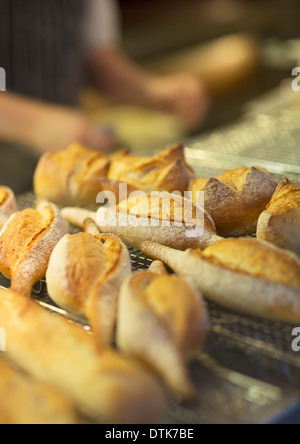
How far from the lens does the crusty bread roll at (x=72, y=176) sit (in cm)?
137

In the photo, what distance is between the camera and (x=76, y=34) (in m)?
3.09

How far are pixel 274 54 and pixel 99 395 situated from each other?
3.45 meters

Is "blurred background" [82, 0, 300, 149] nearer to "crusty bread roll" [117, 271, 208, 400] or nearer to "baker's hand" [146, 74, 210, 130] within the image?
"baker's hand" [146, 74, 210, 130]

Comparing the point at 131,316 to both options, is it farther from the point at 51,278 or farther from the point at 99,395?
the point at 51,278

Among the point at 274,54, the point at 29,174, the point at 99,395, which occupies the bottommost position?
the point at 29,174

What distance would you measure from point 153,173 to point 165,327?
0.61m

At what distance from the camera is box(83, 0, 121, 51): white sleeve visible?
123 inches

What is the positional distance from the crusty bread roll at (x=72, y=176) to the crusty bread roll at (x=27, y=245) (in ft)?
0.77

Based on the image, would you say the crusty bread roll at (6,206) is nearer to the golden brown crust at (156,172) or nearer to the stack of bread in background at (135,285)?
the stack of bread in background at (135,285)

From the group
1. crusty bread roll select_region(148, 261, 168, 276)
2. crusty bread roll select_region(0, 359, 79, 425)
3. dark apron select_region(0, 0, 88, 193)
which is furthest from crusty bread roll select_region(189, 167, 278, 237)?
dark apron select_region(0, 0, 88, 193)

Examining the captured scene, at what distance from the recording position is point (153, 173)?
1.29 metres

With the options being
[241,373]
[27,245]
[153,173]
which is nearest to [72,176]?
[153,173]

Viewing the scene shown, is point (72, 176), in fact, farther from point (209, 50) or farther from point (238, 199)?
point (209, 50)

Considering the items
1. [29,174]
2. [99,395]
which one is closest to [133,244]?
[99,395]
